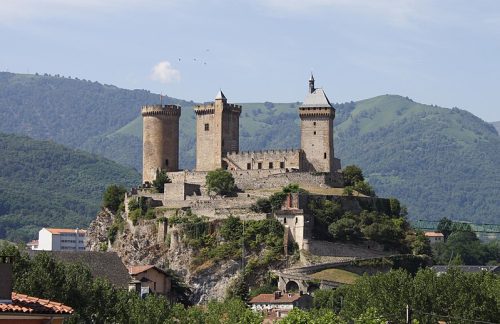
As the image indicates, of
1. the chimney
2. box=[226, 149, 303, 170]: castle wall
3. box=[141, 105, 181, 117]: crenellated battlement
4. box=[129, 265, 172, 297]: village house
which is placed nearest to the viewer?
the chimney

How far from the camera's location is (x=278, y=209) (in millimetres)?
111188

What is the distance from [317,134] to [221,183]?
33.7 ft

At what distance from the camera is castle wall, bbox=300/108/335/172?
118m

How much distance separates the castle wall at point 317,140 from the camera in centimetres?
11819

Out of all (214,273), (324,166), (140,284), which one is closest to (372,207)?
(324,166)

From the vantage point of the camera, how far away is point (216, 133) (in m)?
121

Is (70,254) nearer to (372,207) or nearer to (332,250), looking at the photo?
(332,250)

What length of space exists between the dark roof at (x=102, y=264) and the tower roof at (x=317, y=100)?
33585mm

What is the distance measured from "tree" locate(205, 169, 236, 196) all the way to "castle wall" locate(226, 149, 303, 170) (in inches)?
165

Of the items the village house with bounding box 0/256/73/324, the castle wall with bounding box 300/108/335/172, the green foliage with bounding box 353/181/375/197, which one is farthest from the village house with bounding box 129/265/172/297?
the village house with bounding box 0/256/73/324

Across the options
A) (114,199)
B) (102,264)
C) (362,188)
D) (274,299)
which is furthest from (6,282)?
(114,199)

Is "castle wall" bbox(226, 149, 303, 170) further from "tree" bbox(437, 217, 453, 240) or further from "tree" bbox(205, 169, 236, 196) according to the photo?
"tree" bbox(437, 217, 453, 240)

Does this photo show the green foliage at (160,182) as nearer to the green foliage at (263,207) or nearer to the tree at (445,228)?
the green foliage at (263,207)

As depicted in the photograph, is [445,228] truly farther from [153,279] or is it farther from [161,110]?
[153,279]
